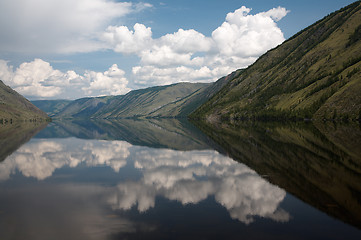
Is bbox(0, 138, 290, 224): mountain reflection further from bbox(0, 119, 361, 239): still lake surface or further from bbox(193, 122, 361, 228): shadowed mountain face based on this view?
bbox(193, 122, 361, 228): shadowed mountain face

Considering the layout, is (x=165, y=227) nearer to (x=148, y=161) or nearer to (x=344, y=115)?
(x=148, y=161)

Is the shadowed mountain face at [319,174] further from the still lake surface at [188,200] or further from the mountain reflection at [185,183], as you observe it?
the mountain reflection at [185,183]

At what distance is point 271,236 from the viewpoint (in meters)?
16.7

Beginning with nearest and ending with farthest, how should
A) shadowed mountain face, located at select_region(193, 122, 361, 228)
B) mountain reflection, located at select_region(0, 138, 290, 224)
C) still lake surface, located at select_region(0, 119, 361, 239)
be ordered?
still lake surface, located at select_region(0, 119, 361, 239) → shadowed mountain face, located at select_region(193, 122, 361, 228) → mountain reflection, located at select_region(0, 138, 290, 224)

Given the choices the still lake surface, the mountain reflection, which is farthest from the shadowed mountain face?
the mountain reflection

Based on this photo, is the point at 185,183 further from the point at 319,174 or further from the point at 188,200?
the point at 319,174

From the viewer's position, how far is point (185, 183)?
102 ft

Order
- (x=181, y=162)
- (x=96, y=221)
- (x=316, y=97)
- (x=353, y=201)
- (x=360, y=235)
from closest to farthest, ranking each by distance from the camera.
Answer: (x=360, y=235) → (x=96, y=221) → (x=353, y=201) → (x=181, y=162) → (x=316, y=97)

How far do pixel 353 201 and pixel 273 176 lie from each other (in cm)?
1086

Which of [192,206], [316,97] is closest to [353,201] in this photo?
[192,206]

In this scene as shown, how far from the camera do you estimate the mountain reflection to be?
23109 mm

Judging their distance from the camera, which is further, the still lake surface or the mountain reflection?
the mountain reflection

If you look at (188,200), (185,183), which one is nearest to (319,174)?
(185,183)

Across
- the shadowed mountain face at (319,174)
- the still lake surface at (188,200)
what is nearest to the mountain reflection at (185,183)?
the still lake surface at (188,200)
